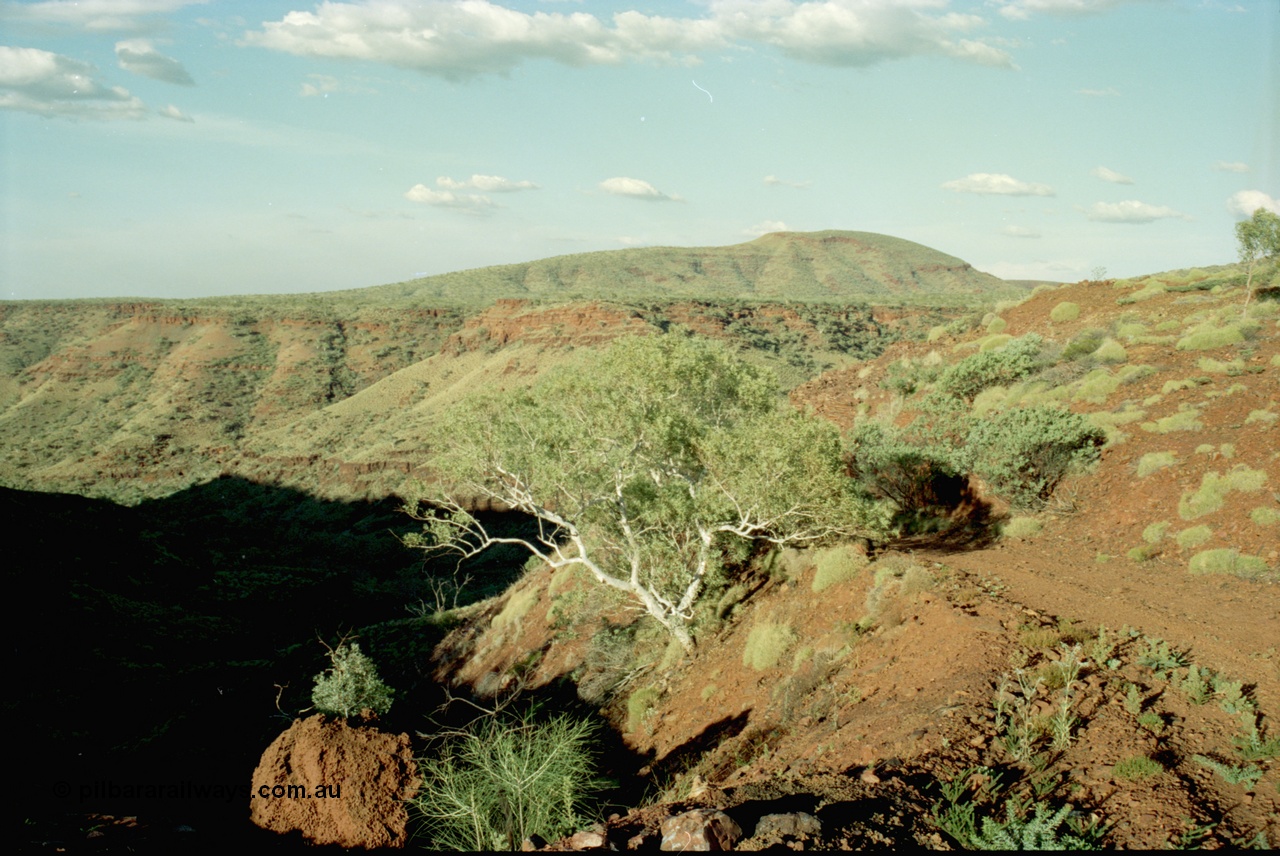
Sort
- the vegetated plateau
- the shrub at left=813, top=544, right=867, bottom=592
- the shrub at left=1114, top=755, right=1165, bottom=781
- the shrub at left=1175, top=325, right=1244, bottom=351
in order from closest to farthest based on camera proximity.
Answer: the shrub at left=1114, top=755, right=1165, bottom=781 → the vegetated plateau → the shrub at left=813, top=544, right=867, bottom=592 → the shrub at left=1175, top=325, right=1244, bottom=351

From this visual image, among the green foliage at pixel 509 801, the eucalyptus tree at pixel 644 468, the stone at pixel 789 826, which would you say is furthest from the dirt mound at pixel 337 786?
the stone at pixel 789 826

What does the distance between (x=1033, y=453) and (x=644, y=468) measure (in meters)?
9.39

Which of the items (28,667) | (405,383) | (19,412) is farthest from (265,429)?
(28,667)

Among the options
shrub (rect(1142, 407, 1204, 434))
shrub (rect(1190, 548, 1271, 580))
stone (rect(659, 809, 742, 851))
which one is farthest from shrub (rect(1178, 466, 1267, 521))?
stone (rect(659, 809, 742, 851))

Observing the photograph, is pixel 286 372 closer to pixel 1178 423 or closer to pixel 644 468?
pixel 644 468

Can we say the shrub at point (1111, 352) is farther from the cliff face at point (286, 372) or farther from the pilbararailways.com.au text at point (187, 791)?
the cliff face at point (286, 372)

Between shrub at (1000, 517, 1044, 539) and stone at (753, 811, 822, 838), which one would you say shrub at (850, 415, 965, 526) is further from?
stone at (753, 811, 822, 838)

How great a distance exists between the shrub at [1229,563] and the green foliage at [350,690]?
14.1 metres

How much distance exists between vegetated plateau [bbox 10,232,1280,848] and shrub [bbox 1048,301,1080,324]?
0.31ft

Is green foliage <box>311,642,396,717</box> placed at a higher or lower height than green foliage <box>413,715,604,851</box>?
lower

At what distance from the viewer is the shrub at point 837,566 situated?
525 inches

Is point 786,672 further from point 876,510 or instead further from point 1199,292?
point 1199,292

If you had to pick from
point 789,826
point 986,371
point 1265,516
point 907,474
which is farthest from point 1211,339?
point 789,826

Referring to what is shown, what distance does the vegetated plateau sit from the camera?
6832 millimetres
